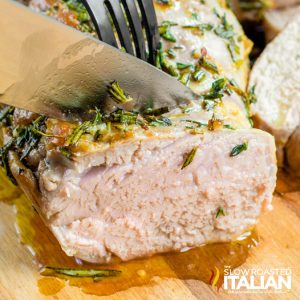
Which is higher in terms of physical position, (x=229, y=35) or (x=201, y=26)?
(x=201, y=26)

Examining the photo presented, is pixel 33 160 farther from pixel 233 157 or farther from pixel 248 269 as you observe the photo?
pixel 248 269

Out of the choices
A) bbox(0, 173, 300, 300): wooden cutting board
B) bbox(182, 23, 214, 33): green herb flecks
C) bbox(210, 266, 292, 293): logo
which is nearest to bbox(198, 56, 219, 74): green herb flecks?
bbox(182, 23, 214, 33): green herb flecks

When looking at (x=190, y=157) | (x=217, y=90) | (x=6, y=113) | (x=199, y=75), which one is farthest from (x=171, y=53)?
(x=6, y=113)

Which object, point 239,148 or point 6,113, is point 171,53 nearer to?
point 239,148

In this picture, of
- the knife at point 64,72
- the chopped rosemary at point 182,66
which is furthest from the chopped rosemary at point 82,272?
the chopped rosemary at point 182,66

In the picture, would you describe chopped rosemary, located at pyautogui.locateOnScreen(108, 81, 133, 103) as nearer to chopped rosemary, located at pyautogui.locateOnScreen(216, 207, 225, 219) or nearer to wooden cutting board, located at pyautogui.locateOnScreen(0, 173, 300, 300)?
chopped rosemary, located at pyautogui.locateOnScreen(216, 207, 225, 219)

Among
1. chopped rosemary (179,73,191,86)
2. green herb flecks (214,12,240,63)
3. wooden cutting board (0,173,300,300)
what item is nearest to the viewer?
wooden cutting board (0,173,300,300)
